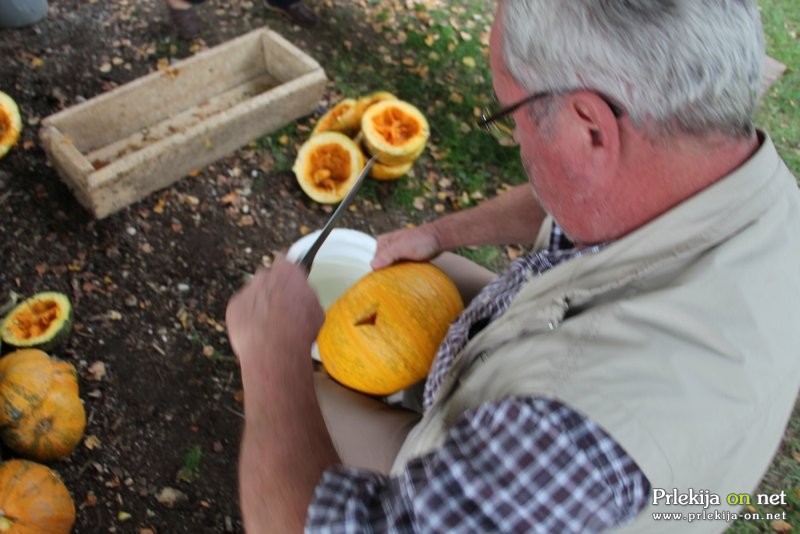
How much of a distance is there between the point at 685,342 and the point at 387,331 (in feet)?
3.12

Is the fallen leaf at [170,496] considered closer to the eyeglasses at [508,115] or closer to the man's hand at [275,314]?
the man's hand at [275,314]

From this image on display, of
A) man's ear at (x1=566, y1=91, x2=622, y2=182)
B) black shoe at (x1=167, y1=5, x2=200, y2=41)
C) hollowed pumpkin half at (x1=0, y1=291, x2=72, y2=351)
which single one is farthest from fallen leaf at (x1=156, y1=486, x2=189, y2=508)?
black shoe at (x1=167, y1=5, x2=200, y2=41)

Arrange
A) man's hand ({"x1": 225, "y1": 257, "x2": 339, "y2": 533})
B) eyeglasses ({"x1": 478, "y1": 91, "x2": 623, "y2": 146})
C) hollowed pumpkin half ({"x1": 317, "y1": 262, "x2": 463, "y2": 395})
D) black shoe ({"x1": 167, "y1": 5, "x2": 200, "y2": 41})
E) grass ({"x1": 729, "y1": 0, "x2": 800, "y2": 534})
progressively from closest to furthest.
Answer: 1. eyeglasses ({"x1": 478, "y1": 91, "x2": 623, "y2": 146})
2. man's hand ({"x1": 225, "y1": 257, "x2": 339, "y2": 533})
3. hollowed pumpkin half ({"x1": 317, "y1": 262, "x2": 463, "y2": 395})
4. grass ({"x1": 729, "y1": 0, "x2": 800, "y2": 534})
5. black shoe ({"x1": 167, "y1": 5, "x2": 200, "y2": 41})

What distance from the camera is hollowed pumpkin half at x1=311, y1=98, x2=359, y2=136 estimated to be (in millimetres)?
3143

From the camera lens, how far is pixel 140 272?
2.70 meters

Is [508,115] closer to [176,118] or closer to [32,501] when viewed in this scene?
[32,501]

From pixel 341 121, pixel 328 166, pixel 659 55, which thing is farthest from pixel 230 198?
pixel 659 55

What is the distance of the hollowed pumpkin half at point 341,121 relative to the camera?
3.14 metres

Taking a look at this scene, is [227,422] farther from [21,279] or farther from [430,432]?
[430,432]

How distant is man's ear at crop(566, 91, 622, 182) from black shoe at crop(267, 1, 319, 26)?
331cm

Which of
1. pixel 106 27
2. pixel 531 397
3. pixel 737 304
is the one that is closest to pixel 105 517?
pixel 531 397

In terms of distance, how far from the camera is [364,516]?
1063mm

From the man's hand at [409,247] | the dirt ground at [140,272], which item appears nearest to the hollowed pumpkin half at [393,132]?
the dirt ground at [140,272]

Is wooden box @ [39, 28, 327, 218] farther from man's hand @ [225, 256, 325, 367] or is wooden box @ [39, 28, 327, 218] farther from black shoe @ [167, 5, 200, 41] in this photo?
man's hand @ [225, 256, 325, 367]
